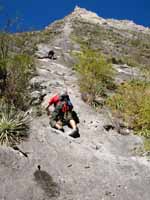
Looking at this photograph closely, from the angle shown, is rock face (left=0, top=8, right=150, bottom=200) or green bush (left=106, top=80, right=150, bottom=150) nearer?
rock face (left=0, top=8, right=150, bottom=200)

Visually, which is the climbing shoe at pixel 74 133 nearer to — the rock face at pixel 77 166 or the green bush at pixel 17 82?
the rock face at pixel 77 166

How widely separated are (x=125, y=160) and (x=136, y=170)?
570 millimetres

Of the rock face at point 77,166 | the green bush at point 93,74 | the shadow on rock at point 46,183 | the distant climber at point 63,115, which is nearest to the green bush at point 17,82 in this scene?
the rock face at point 77,166

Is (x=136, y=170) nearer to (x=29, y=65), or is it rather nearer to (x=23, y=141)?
(x=23, y=141)

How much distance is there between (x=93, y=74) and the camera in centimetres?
1535

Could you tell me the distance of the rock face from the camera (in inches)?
348

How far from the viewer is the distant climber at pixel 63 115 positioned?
11.6m

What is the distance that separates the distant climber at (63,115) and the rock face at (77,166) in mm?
232

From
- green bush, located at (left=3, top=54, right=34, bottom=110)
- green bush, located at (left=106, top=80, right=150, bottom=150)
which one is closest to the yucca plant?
green bush, located at (left=3, top=54, right=34, bottom=110)

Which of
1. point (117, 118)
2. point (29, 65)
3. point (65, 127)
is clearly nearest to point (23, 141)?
point (65, 127)

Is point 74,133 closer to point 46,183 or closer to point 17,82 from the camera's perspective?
point 46,183

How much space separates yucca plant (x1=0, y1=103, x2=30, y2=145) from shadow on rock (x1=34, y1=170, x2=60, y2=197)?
132 centimetres

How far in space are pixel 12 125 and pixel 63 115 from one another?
218cm

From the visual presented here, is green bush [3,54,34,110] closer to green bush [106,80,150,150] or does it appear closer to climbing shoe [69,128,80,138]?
climbing shoe [69,128,80,138]
